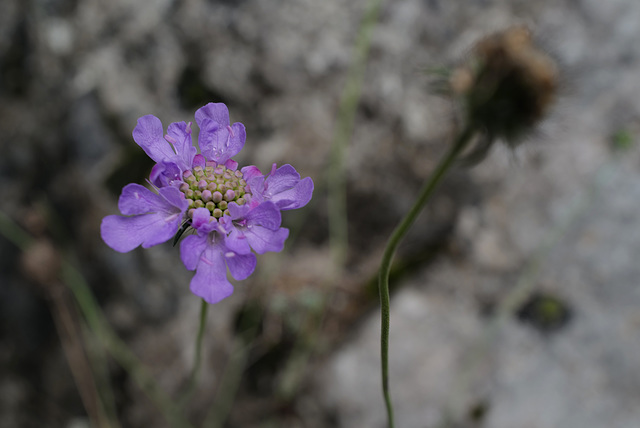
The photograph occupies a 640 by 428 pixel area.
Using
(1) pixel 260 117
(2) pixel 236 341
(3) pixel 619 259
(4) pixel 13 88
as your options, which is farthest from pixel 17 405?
(3) pixel 619 259

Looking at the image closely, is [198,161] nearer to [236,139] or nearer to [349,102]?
[236,139]

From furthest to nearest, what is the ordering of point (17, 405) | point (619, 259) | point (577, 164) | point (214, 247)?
point (17, 405) → point (577, 164) → point (619, 259) → point (214, 247)

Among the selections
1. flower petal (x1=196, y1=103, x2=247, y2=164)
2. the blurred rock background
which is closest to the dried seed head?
the blurred rock background

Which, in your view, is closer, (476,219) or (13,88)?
(476,219)

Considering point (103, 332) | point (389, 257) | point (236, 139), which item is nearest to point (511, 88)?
point (389, 257)

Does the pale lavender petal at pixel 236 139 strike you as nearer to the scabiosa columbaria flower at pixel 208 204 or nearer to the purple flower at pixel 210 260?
the scabiosa columbaria flower at pixel 208 204

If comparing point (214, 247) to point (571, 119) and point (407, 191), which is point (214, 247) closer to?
point (407, 191)

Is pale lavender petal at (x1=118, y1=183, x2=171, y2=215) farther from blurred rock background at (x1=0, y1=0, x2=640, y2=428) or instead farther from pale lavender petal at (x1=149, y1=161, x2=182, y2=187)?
blurred rock background at (x1=0, y1=0, x2=640, y2=428)
